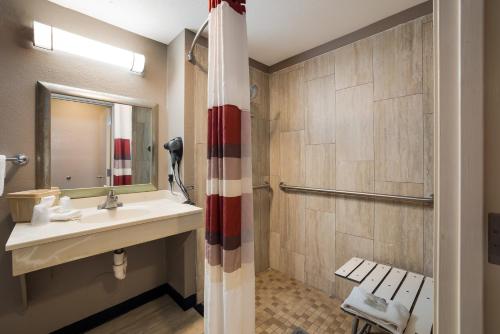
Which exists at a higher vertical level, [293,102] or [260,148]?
[293,102]

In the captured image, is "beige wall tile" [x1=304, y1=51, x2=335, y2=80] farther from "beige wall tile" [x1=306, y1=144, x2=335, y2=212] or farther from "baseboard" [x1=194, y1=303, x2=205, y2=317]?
"baseboard" [x1=194, y1=303, x2=205, y2=317]

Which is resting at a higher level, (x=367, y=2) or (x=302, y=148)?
(x=367, y=2)

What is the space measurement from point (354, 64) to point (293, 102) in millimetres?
619

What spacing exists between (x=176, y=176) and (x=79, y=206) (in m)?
0.70

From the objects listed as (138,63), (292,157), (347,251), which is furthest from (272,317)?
(138,63)

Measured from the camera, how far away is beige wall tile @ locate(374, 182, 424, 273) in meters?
1.46

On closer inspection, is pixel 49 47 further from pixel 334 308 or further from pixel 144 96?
pixel 334 308

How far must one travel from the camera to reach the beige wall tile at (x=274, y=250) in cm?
230

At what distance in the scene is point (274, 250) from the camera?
7.68 feet

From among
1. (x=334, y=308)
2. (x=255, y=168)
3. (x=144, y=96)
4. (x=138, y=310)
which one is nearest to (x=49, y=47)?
(x=144, y=96)

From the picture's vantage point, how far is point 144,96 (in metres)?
1.79

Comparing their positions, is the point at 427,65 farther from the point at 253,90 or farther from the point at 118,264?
the point at 118,264

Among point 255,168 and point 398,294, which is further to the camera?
point 255,168

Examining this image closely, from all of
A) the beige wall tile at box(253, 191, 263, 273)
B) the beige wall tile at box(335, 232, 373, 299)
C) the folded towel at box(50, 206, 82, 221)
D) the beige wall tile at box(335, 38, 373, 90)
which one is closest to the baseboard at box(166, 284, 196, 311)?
the beige wall tile at box(253, 191, 263, 273)
